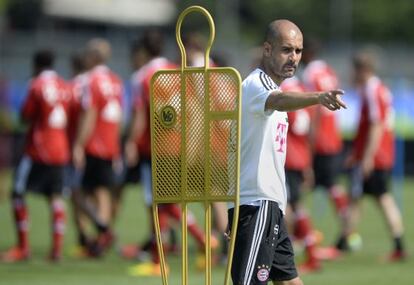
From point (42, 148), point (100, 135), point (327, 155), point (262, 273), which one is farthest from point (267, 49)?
point (327, 155)

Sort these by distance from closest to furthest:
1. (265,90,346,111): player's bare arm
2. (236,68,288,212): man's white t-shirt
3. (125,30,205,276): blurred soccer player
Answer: (265,90,346,111): player's bare arm → (236,68,288,212): man's white t-shirt → (125,30,205,276): blurred soccer player

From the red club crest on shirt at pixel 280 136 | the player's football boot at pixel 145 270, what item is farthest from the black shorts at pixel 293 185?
the red club crest on shirt at pixel 280 136

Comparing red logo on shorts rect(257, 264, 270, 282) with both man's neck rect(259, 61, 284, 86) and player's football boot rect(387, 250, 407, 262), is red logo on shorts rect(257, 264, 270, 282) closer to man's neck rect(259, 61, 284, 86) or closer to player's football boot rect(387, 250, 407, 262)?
man's neck rect(259, 61, 284, 86)

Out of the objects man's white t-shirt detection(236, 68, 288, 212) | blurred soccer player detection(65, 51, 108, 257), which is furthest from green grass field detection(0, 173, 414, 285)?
man's white t-shirt detection(236, 68, 288, 212)

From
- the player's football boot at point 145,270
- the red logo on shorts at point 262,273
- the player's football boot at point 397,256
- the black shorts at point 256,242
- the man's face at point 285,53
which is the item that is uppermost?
the man's face at point 285,53

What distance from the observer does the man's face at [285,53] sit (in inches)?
341

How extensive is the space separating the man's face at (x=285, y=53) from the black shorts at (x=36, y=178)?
7.64 metres

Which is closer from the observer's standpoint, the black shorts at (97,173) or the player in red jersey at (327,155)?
the black shorts at (97,173)

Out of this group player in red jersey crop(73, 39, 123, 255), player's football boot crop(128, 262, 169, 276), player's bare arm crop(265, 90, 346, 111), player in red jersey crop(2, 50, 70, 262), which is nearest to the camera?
player's bare arm crop(265, 90, 346, 111)

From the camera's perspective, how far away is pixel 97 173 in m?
16.7

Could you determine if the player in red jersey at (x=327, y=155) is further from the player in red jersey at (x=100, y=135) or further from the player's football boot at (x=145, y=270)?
the player's football boot at (x=145, y=270)

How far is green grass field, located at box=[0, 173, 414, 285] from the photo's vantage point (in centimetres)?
1357

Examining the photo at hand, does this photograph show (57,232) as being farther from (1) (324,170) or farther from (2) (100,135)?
(1) (324,170)

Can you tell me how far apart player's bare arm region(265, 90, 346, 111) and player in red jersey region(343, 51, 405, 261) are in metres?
7.95
